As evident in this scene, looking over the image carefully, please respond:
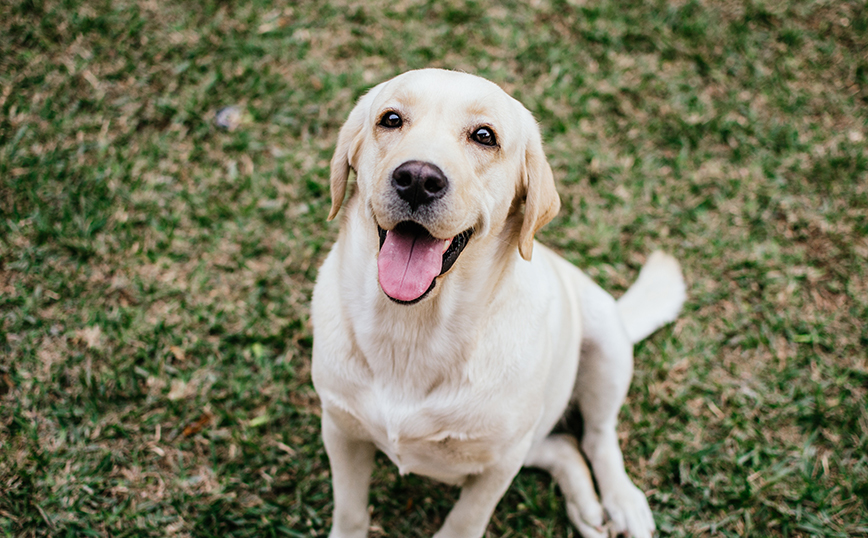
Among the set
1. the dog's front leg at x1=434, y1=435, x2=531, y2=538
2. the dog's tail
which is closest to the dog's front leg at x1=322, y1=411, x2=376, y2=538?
the dog's front leg at x1=434, y1=435, x2=531, y2=538

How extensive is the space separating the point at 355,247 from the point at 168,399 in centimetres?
182

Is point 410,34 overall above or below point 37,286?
above

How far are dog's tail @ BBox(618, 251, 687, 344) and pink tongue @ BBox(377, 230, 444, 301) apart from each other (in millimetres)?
1910

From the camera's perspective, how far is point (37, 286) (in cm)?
349

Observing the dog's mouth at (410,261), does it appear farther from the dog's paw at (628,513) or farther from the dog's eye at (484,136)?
the dog's paw at (628,513)

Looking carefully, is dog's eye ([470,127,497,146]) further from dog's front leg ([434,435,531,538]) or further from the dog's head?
dog's front leg ([434,435,531,538])

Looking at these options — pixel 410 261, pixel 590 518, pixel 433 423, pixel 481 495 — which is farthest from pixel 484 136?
pixel 590 518

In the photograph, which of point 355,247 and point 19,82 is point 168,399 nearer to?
point 355,247

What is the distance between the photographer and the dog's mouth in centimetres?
199

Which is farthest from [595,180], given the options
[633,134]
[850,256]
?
[850,256]

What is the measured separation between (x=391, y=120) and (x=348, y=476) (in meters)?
1.61

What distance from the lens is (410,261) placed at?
203cm

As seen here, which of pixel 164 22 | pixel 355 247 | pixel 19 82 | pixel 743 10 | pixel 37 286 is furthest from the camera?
pixel 743 10

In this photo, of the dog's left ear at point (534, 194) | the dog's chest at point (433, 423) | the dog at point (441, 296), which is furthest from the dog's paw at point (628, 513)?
the dog's left ear at point (534, 194)
